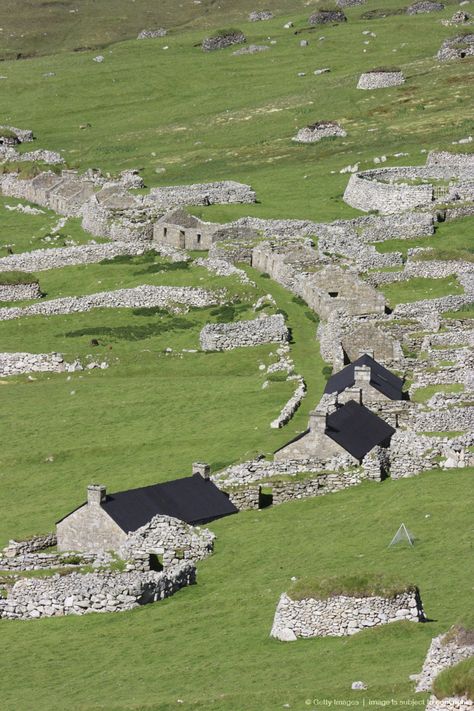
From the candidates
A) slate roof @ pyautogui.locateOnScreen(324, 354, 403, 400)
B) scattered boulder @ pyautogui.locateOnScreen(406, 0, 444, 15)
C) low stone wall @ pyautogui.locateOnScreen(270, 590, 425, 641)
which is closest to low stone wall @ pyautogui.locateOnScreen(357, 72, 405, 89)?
scattered boulder @ pyautogui.locateOnScreen(406, 0, 444, 15)

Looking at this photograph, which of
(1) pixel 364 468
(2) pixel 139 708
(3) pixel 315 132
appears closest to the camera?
(2) pixel 139 708

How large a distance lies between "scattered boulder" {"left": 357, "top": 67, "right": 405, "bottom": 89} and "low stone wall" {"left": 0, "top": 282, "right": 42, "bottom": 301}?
207ft

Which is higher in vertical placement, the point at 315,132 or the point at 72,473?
the point at 315,132

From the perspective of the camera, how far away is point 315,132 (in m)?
140

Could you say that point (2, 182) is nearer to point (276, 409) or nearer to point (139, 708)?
point (276, 409)

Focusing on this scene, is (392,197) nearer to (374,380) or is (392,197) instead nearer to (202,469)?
(374,380)

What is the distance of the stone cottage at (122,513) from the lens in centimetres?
5294

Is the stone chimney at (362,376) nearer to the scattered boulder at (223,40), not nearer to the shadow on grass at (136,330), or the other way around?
the shadow on grass at (136,330)

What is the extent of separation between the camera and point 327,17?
19388 cm

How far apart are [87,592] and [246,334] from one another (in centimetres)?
3934

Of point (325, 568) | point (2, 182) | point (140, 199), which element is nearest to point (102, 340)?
point (140, 199)

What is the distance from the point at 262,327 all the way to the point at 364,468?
28331 mm

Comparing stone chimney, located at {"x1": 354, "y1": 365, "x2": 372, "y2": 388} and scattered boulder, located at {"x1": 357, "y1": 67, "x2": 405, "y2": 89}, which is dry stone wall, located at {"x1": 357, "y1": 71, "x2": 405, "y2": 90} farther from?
stone chimney, located at {"x1": 354, "y1": 365, "x2": 372, "y2": 388}

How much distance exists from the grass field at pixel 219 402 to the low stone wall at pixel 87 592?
0.52 metres
